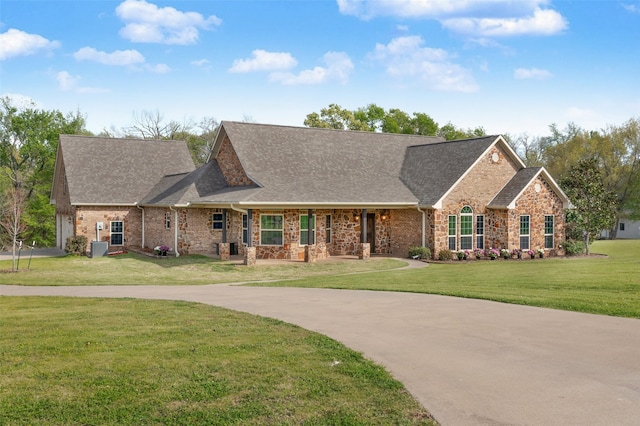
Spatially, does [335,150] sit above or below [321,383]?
above

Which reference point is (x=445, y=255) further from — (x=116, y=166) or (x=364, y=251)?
(x=116, y=166)

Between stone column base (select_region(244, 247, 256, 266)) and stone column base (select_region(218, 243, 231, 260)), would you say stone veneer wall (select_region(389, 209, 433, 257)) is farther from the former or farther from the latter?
stone column base (select_region(218, 243, 231, 260))

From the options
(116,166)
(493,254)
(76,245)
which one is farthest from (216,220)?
(493,254)

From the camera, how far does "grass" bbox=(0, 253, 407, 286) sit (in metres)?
20.2

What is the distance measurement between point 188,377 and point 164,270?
16.7 metres

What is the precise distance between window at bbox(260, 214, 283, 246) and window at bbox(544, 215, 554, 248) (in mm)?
13439

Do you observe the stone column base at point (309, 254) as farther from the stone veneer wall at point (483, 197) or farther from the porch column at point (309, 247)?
the stone veneer wall at point (483, 197)

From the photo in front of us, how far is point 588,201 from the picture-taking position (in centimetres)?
3123

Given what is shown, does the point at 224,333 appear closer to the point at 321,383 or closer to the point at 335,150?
the point at 321,383

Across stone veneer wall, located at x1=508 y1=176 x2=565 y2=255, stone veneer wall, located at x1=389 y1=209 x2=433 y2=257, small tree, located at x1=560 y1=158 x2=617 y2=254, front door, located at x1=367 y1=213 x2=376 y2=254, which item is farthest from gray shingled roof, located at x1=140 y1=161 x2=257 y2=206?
small tree, located at x1=560 y1=158 x2=617 y2=254

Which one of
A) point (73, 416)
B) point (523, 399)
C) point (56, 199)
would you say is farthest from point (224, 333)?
point (56, 199)

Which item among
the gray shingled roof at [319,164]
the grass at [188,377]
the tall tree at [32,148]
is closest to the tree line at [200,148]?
the tall tree at [32,148]

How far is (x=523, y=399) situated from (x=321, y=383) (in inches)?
96.5

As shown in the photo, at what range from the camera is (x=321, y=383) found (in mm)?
7453
